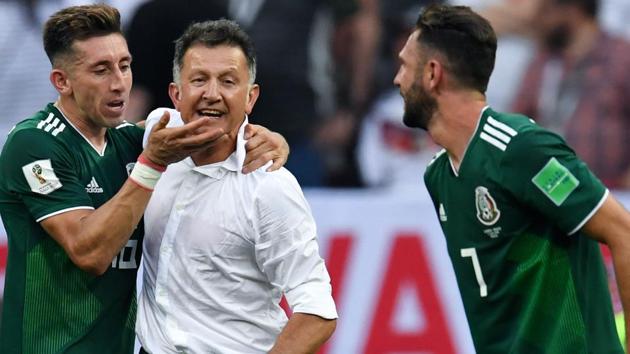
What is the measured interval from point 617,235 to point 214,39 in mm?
1620

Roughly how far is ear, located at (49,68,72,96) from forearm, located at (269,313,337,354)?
1.30m

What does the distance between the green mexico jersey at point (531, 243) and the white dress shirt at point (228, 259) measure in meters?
0.61

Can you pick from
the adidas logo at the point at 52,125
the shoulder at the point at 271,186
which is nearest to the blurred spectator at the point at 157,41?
the adidas logo at the point at 52,125

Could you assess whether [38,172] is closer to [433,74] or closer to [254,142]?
[254,142]

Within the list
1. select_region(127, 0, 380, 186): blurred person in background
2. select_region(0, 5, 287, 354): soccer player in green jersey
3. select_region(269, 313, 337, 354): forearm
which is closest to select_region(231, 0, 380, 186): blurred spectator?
select_region(127, 0, 380, 186): blurred person in background

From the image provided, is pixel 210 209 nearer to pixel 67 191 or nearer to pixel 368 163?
pixel 67 191

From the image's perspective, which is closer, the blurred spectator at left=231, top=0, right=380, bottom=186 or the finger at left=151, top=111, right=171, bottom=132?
the finger at left=151, top=111, right=171, bottom=132

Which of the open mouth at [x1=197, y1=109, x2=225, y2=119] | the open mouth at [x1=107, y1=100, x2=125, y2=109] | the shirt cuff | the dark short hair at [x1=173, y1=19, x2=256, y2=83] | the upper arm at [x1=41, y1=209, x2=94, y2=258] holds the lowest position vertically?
the shirt cuff

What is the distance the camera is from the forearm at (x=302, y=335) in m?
4.52

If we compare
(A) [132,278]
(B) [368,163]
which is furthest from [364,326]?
(A) [132,278]

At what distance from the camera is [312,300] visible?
4.57m

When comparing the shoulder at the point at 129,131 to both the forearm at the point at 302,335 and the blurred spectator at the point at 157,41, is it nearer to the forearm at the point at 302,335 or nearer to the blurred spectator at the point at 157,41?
the forearm at the point at 302,335

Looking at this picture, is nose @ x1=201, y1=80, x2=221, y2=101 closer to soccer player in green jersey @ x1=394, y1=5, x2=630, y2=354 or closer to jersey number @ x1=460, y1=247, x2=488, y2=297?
soccer player in green jersey @ x1=394, y1=5, x2=630, y2=354

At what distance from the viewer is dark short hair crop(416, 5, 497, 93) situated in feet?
15.8
